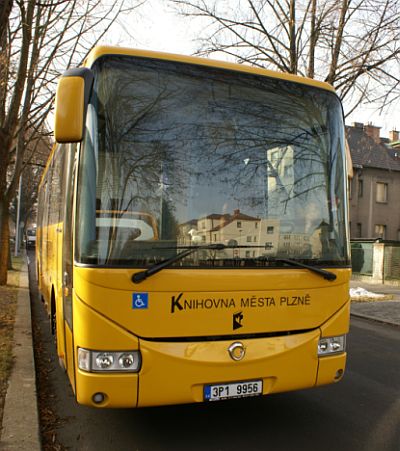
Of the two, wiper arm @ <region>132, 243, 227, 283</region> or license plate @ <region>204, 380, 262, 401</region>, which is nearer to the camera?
wiper arm @ <region>132, 243, 227, 283</region>

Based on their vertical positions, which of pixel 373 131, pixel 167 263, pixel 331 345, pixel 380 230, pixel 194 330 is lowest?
pixel 331 345

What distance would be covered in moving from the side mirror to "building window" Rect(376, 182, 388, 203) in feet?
113

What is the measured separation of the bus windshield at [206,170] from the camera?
3590 mm

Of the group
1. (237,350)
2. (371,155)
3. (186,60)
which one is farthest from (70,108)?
(371,155)

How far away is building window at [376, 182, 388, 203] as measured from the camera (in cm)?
3538

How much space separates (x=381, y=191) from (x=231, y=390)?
34.6 meters

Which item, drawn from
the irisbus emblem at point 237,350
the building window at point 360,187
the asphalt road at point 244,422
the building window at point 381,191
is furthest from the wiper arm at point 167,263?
the building window at point 381,191

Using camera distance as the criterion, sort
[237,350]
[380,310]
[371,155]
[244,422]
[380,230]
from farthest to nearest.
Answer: [371,155], [380,230], [380,310], [244,422], [237,350]

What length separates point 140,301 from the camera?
348 centimetres

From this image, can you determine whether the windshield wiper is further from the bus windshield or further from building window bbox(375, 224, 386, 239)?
building window bbox(375, 224, 386, 239)

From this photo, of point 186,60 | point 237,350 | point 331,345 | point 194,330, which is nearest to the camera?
point 194,330

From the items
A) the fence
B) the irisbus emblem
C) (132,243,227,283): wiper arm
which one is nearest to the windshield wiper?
(132,243,227,283): wiper arm

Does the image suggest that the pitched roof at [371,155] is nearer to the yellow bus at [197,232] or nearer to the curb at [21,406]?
the curb at [21,406]

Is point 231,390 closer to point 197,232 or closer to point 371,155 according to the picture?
point 197,232
